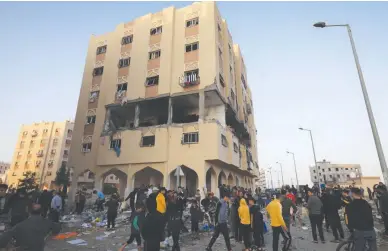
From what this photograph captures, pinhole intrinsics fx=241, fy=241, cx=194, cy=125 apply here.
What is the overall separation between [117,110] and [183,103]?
7818mm

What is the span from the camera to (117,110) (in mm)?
27812

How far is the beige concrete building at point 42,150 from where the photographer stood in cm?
6844

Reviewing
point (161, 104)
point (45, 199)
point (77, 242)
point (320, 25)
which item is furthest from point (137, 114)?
point (320, 25)

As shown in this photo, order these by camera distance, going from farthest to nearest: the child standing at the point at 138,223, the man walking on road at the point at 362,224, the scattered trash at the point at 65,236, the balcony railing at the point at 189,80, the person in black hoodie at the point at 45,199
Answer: the balcony railing at the point at 189,80 < the person in black hoodie at the point at 45,199 < the scattered trash at the point at 65,236 < the child standing at the point at 138,223 < the man walking on road at the point at 362,224

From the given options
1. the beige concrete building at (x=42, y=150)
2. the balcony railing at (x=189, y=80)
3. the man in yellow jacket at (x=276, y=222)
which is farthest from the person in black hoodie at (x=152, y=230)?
the beige concrete building at (x=42, y=150)

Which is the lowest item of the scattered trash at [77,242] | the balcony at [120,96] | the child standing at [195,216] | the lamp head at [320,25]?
the scattered trash at [77,242]

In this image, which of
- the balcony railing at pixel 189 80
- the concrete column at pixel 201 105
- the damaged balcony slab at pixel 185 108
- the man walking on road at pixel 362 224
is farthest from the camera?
the damaged balcony slab at pixel 185 108

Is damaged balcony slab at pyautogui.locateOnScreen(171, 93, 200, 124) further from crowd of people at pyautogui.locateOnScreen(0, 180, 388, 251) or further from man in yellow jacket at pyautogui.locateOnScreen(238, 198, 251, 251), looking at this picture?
man in yellow jacket at pyautogui.locateOnScreen(238, 198, 251, 251)

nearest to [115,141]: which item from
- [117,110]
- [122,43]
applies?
[117,110]

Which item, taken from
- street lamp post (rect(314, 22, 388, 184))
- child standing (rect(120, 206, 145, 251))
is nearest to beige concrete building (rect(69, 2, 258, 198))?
street lamp post (rect(314, 22, 388, 184))

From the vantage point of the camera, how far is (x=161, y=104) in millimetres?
26438

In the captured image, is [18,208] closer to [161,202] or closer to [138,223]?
[138,223]

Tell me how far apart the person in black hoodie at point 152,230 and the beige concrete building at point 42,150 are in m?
72.3

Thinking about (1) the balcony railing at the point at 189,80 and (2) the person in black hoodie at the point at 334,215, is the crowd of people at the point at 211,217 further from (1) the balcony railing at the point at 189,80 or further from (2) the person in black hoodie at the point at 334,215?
(1) the balcony railing at the point at 189,80
